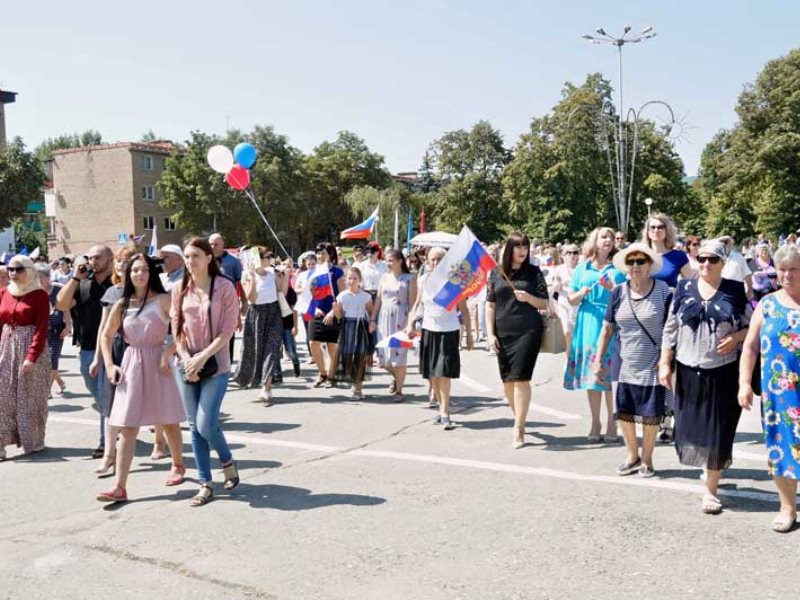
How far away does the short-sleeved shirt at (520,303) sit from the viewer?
748cm

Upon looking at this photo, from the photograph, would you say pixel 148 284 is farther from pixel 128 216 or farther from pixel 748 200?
pixel 128 216

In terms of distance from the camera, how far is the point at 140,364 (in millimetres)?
6109

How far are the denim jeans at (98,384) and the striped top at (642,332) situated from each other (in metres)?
4.27

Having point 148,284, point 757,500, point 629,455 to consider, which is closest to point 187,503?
point 148,284

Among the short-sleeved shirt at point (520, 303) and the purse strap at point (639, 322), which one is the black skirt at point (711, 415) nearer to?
the purse strap at point (639, 322)

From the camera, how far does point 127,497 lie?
19.9 feet

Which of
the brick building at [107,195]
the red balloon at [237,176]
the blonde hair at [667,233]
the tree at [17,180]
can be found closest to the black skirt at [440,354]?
the blonde hair at [667,233]

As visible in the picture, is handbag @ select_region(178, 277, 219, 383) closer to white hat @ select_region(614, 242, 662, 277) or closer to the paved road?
the paved road

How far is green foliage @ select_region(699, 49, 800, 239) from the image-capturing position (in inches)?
2072

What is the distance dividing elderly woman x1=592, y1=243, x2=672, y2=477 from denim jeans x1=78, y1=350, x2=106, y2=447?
168 inches

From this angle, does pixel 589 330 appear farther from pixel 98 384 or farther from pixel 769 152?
pixel 769 152

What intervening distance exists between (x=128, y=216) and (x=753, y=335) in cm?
7326

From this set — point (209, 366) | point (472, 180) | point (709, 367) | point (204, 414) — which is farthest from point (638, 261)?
point (472, 180)

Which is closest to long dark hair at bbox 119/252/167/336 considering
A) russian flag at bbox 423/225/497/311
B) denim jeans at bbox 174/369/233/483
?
denim jeans at bbox 174/369/233/483
